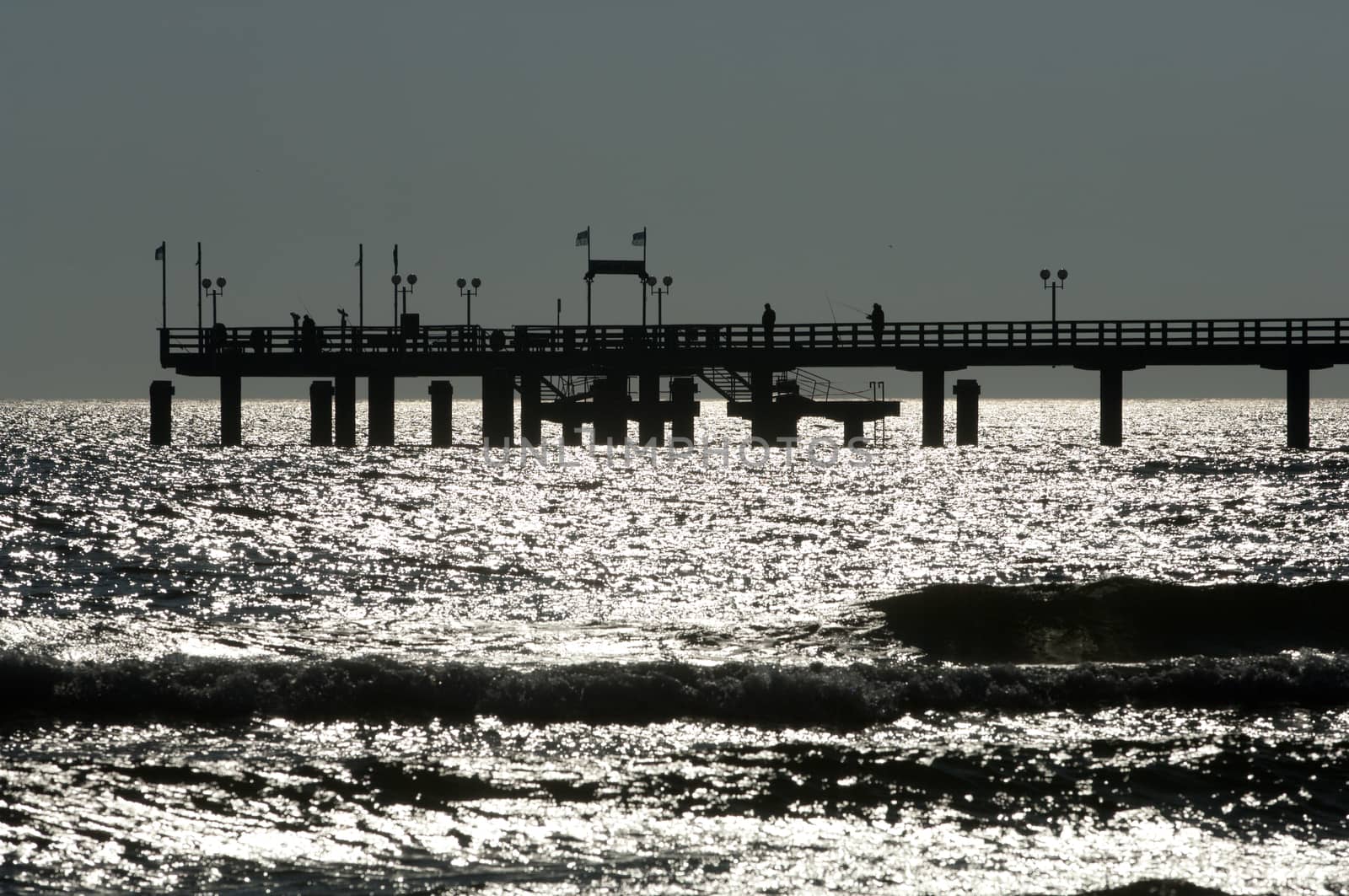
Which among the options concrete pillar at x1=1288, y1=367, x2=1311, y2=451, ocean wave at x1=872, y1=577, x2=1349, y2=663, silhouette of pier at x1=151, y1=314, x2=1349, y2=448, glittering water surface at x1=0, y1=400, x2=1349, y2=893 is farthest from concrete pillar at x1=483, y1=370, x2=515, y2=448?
ocean wave at x1=872, y1=577, x2=1349, y2=663

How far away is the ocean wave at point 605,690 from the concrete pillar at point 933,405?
39748 mm

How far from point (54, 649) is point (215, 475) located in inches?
1297

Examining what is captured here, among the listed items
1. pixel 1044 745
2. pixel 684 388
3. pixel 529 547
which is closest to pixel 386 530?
pixel 529 547

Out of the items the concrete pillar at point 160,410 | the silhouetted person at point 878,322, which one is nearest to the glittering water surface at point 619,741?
the silhouetted person at point 878,322

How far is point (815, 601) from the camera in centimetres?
1831

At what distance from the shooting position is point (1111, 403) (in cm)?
5266

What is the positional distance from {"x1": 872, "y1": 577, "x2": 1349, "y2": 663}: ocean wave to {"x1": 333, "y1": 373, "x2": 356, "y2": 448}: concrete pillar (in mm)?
40297

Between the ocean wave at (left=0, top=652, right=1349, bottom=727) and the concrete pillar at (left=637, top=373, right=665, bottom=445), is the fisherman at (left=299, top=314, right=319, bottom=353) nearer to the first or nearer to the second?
the concrete pillar at (left=637, top=373, right=665, bottom=445)

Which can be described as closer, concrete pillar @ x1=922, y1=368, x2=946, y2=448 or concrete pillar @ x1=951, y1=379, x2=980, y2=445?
concrete pillar @ x1=922, y1=368, x2=946, y2=448

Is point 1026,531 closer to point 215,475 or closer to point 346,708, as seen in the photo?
point 346,708

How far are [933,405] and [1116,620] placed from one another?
37545 millimetres

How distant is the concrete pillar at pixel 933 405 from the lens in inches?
2034

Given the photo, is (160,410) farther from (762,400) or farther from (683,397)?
(762,400)

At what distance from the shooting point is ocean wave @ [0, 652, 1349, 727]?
10805 mm
